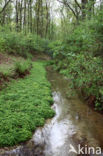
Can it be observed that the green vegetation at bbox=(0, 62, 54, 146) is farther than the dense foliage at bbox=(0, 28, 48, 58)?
No

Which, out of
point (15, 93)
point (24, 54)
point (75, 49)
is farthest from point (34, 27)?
point (15, 93)

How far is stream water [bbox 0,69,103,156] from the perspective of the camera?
3.69 m

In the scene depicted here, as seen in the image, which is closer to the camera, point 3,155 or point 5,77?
point 3,155

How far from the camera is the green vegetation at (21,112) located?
4.05m

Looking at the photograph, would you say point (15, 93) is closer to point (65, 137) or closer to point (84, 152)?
point (65, 137)

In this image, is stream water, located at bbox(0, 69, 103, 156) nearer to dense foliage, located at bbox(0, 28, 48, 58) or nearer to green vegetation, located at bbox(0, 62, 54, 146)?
green vegetation, located at bbox(0, 62, 54, 146)

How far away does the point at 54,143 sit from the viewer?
13.3 feet

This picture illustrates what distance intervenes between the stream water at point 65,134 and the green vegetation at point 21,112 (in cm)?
25

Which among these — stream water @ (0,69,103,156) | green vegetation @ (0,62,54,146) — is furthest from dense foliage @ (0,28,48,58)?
stream water @ (0,69,103,156)

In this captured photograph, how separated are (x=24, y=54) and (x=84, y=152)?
666 inches

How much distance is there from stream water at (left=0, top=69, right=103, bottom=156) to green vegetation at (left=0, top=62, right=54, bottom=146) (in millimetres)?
251

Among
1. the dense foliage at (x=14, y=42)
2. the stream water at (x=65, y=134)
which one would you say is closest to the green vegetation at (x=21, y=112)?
the stream water at (x=65, y=134)

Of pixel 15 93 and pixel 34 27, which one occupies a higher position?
pixel 34 27

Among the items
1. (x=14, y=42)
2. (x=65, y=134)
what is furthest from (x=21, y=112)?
A: (x=14, y=42)
